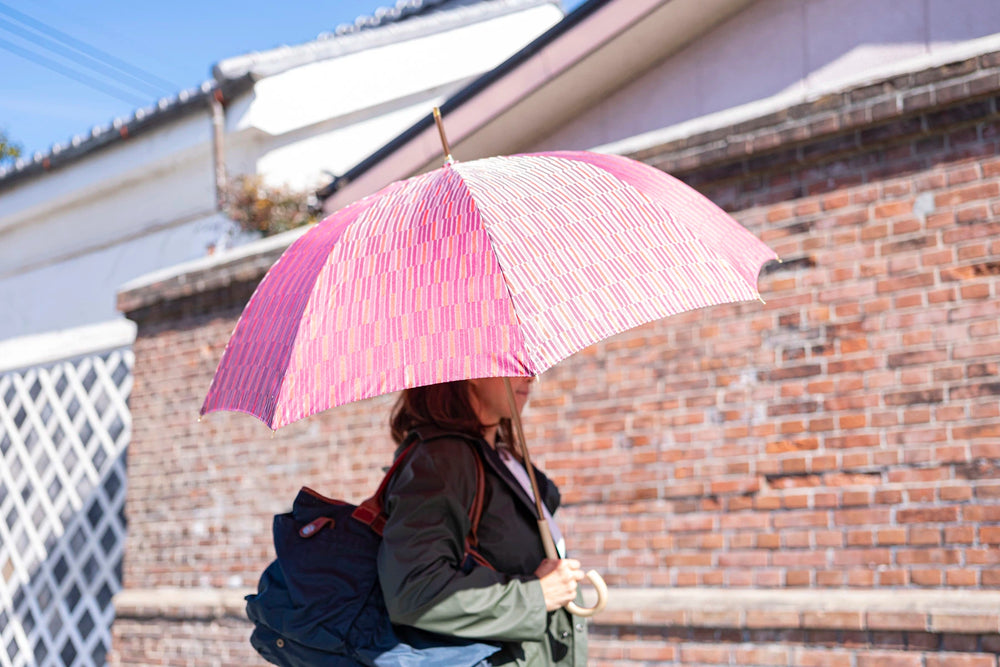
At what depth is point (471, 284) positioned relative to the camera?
217 cm

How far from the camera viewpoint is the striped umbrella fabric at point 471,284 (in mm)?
2094

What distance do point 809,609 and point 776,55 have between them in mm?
3096

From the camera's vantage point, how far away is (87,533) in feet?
24.1

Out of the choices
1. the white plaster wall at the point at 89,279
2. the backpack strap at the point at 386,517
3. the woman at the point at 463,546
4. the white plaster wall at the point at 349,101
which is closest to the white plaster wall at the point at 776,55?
the woman at the point at 463,546

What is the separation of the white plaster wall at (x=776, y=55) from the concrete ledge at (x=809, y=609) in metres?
2.24

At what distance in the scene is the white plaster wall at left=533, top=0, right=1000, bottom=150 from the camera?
16.5 feet

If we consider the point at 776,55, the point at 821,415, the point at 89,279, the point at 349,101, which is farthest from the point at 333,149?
the point at 821,415

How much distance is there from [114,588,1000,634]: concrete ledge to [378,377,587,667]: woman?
158 centimetres

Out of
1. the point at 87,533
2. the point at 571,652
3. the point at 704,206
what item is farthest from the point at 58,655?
the point at 704,206

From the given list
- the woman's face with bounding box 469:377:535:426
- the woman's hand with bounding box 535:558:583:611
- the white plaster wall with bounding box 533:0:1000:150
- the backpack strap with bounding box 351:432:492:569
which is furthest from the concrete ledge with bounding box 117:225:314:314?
the woman's hand with bounding box 535:558:583:611

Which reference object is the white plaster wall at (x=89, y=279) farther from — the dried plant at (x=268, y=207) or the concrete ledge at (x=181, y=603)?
the concrete ledge at (x=181, y=603)

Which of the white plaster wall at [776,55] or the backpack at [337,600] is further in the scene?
the white plaster wall at [776,55]

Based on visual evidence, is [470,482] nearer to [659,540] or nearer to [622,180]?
[622,180]

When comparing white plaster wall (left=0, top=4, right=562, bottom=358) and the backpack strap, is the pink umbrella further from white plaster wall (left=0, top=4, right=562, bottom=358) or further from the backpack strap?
white plaster wall (left=0, top=4, right=562, bottom=358)
